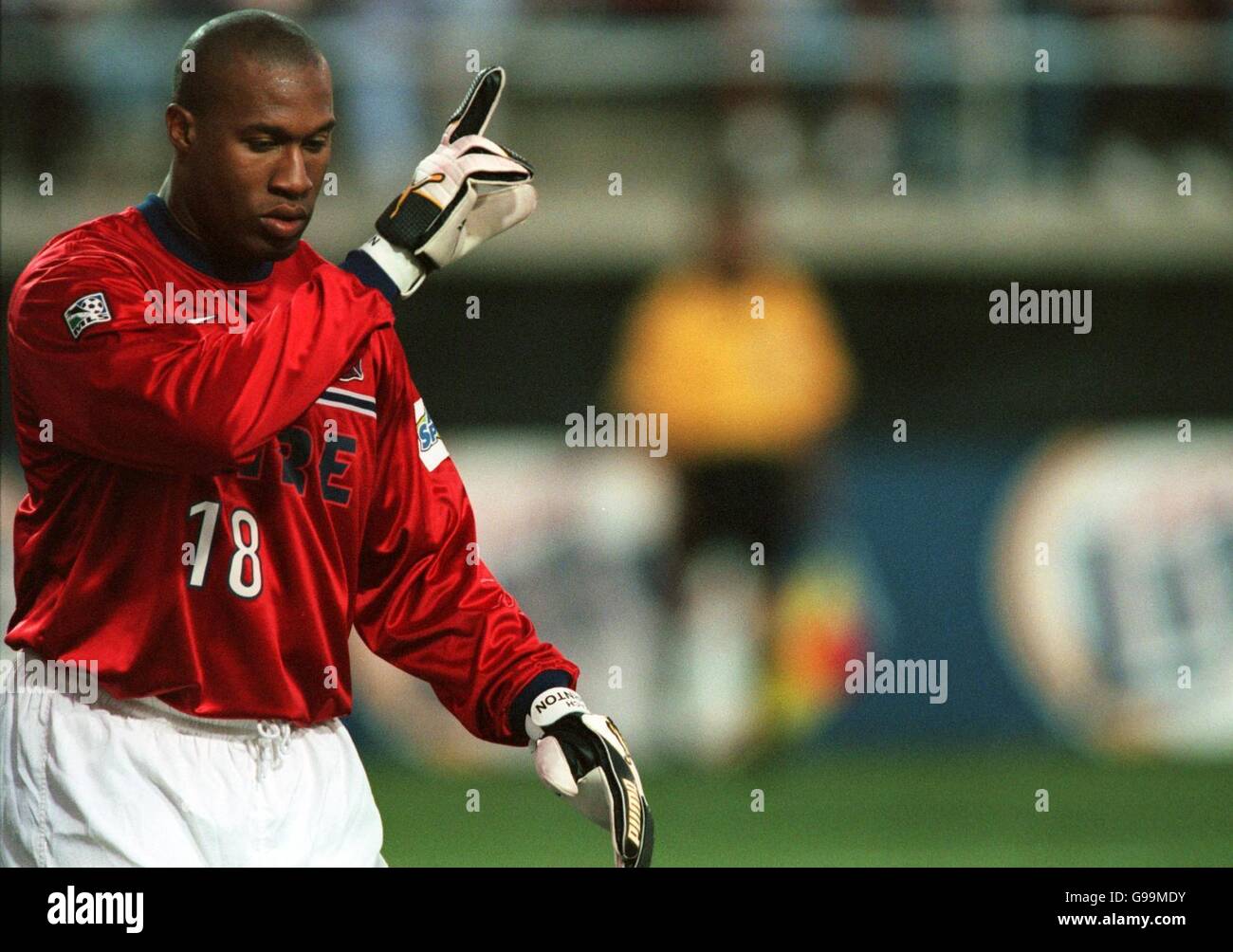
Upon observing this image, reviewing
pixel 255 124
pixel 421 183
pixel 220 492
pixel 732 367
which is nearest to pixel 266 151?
pixel 255 124

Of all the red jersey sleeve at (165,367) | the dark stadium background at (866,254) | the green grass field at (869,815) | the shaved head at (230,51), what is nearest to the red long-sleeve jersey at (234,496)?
the red jersey sleeve at (165,367)

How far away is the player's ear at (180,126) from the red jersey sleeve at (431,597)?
0.45 m

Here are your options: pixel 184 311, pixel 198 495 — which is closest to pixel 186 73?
pixel 184 311

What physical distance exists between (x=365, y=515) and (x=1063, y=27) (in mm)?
6833

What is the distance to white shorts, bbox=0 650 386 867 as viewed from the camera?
9.11ft

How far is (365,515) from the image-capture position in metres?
3.02

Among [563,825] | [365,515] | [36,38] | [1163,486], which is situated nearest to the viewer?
[365,515]

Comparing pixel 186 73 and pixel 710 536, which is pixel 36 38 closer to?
pixel 710 536

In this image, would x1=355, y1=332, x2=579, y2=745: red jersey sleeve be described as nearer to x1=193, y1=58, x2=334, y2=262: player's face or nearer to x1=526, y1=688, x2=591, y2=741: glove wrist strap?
x1=526, y1=688, x2=591, y2=741: glove wrist strap

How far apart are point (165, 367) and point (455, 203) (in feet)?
1.74

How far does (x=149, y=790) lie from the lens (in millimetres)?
2795

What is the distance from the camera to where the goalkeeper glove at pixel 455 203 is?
2.88 metres

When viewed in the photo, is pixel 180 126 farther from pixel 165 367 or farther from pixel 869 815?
pixel 869 815

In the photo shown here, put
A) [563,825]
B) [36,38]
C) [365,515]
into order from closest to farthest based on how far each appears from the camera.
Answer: [365,515] → [563,825] → [36,38]
